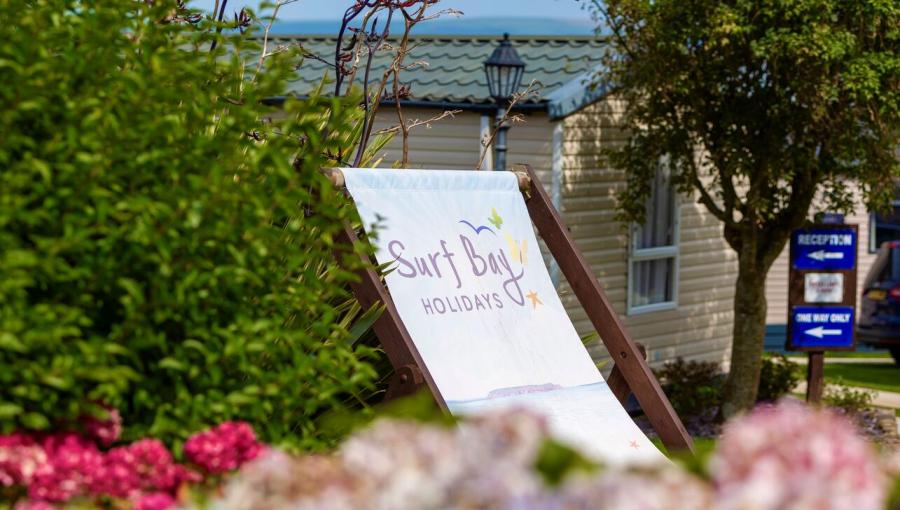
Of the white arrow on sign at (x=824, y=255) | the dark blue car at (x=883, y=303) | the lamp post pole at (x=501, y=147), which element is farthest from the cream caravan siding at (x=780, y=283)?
the lamp post pole at (x=501, y=147)

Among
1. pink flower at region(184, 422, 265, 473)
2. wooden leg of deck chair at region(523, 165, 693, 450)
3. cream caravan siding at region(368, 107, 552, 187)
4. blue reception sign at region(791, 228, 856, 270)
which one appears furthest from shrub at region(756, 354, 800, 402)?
pink flower at region(184, 422, 265, 473)

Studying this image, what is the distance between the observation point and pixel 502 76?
11.5m

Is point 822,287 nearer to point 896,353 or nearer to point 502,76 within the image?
point 502,76

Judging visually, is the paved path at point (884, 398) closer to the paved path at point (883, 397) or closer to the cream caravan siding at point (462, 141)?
the paved path at point (883, 397)

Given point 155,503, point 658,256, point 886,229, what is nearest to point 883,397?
point 658,256

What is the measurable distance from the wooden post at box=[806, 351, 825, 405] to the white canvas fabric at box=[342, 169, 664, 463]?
729cm

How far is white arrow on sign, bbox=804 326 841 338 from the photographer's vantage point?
12844mm

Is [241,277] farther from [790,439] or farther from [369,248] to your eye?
[790,439]

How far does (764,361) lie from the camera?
46.1 feet

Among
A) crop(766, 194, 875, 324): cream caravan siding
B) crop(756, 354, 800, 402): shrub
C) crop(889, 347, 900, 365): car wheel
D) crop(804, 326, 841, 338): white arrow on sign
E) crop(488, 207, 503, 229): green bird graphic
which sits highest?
crop(488, 207, 503, 229): green bird graphic

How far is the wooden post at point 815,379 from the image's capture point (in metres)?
12.4

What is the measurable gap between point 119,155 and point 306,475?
1.27 meters

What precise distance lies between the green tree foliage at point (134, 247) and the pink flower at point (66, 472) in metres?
0.09

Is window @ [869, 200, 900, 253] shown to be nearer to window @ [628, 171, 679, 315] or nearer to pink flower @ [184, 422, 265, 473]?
window @ [628, 171, 679, 315]
